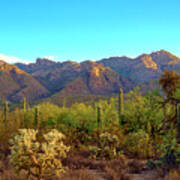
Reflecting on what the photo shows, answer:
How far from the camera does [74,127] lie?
510 inches

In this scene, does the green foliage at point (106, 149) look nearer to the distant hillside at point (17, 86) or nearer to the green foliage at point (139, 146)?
the green foliage at point (139, 146)

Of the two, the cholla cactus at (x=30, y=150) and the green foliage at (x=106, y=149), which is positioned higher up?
the cholla cactus at (x=30, y=150)

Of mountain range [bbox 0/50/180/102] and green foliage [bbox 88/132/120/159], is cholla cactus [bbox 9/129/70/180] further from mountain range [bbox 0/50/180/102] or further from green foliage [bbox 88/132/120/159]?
mountain range [bbox 0/50/180/102]

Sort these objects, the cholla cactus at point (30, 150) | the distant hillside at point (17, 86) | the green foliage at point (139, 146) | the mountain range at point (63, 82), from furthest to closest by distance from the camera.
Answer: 1. the mountain range at point (63, 82)
2. the distant hillside at point (17, 86)
3. the green foliage at point (139, 146)
4. the cholla cactus at point (30, 150)

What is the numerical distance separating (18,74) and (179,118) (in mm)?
145876

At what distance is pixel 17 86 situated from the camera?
5364 inches

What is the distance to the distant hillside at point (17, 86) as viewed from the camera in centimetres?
12595

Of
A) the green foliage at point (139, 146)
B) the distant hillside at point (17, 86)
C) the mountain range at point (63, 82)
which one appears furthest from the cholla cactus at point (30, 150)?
the distant hillside at point (17, 86)

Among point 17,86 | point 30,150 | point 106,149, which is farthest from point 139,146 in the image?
point 17,86

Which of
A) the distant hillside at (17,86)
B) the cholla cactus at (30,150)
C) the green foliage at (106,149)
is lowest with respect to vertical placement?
the green foliage at (106,149)

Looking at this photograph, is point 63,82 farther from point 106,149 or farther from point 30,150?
point 30,150

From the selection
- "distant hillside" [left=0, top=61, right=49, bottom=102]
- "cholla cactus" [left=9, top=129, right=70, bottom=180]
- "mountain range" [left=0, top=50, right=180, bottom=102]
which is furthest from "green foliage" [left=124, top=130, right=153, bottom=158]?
"distant hillside" [left=0, top=61, right=49, bottom=102]

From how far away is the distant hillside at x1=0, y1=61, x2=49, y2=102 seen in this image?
125950 millimetres

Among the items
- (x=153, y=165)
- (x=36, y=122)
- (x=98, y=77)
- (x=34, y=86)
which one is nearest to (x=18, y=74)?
(x=34, y=86)
